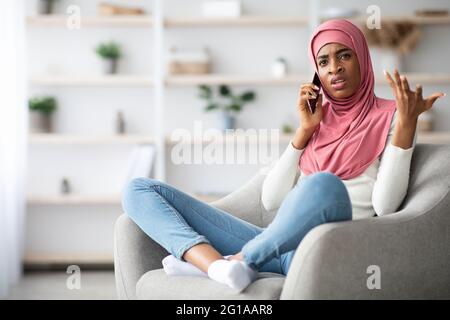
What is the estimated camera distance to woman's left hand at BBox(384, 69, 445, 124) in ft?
6.15

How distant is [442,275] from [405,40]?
8.47 ft

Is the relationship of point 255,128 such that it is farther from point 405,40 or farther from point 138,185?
point 138,185

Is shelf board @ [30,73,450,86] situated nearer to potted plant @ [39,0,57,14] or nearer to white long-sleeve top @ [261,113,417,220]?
potted plant @ [39,0,57,14]

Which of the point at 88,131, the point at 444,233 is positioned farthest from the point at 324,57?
the point at 88,131

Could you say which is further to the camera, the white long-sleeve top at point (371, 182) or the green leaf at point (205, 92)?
the green leaf at point (205, 92)

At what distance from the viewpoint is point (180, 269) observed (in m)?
1.94

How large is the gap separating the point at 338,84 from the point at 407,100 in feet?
1.08

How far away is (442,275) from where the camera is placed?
189 centimetres

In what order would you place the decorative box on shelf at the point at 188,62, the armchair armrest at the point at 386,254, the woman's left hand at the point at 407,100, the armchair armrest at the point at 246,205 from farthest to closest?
the decorative box on shelf at the point at 188,62 → the armchair armrest at the point at 246,205 → the woman's left hand at the point at 407,100 → the armchair armrest at the point at 386,254

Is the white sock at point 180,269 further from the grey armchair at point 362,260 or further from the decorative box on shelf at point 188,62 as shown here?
the decorative box on shelf at point 188,62

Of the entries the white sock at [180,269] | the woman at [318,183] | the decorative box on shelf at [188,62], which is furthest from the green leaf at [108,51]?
the white sock at [180,269]

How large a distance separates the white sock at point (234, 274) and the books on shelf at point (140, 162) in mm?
2150

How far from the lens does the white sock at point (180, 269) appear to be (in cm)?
192

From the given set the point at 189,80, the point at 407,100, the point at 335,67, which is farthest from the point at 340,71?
the point at 189,80
